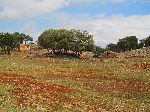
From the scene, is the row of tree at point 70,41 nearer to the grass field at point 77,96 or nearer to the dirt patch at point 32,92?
the grass field at point 77,96

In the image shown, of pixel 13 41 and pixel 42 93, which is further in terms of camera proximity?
pixel 13 41

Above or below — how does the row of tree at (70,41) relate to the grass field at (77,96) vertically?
above

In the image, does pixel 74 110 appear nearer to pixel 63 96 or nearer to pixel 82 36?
pixel 63 96

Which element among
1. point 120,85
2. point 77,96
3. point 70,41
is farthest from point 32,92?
point 70,41

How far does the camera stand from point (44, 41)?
535 feet

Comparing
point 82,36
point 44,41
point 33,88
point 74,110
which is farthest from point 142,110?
point 44,41

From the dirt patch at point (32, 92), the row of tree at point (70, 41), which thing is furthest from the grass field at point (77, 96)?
the row of tree at point (70, 41)

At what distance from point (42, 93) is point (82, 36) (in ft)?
367

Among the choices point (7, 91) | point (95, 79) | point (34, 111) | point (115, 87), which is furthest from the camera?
point (95, 79)

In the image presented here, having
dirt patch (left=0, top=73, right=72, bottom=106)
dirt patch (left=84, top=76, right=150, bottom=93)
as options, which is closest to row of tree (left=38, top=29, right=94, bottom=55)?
dirt patch (left=84, top=76, right=150, bottom=93)

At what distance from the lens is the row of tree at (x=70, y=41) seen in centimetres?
14812

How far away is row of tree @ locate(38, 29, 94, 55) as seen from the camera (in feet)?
486

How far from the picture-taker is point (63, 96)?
40.1 metres

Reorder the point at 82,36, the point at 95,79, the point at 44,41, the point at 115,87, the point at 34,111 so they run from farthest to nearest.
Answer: the point at 44,41, the point at 82,36, the point at 95,79, the point at 115,87, the point at 34,111
